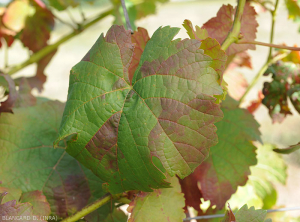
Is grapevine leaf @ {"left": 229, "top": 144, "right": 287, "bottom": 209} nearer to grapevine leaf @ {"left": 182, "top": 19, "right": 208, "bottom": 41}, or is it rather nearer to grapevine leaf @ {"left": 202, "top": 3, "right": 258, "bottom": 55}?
grapevine leaf @ {"left": 202, "top": 3, "right": 258, "bottom": 55}

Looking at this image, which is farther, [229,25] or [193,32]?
[229,25]

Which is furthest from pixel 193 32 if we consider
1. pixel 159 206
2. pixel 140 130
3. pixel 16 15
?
pixel 16 15

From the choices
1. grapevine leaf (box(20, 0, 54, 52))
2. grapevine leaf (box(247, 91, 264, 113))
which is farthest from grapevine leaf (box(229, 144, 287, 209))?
grapevine leaf (box(20, 0, 54, 52))

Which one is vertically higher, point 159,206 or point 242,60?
point 242,60

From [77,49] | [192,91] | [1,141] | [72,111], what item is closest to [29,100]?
[1,141]

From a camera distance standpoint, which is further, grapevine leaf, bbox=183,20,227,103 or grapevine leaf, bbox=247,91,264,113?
grapevine leaf, bbox=247,91,264,113

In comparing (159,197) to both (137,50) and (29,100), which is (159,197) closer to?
(137,50)

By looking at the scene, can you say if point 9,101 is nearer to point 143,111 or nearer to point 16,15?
Result: point 143,111
